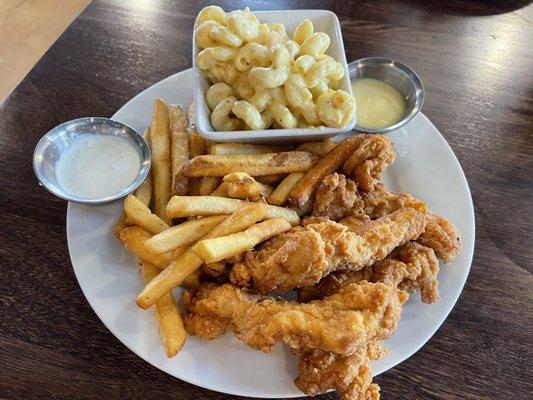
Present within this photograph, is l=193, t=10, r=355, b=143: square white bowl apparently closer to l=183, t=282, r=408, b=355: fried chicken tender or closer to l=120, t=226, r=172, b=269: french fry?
l=120, t=226, r=172, b=269: french fry

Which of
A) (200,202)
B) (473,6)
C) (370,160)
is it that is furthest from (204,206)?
Answer: (473,6)

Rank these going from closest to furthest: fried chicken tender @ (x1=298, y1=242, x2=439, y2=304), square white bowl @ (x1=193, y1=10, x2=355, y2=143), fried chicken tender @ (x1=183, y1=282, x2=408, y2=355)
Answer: fried chicken tender @ (x1=183, y1=282, x2=408, y2=355), fried chicken tender @ (x1=298, y1=242, x2=439, y2=304), square white bowl @ (x1=193, y1=10, x2=355, y2=143)

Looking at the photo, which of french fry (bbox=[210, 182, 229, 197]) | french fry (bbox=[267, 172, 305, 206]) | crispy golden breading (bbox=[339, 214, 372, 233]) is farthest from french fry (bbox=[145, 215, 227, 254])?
crispy golden breading (bbox=[339, 214, 372, 233])

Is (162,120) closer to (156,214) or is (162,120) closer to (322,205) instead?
(156,214)

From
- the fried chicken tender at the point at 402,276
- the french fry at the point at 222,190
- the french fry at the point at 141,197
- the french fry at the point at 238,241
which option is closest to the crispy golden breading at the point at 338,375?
the fried chicken tender at the point at 402,276

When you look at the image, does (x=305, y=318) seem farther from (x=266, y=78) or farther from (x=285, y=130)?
(x=266, y=78)

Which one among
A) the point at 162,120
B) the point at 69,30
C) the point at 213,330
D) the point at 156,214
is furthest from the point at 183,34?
the point at 213,330

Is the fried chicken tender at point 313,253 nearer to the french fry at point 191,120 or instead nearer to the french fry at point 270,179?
the french fry at point 270,179

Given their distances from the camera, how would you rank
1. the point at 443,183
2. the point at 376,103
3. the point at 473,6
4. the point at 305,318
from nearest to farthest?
the point at 305,318
the point at 443,183
the point at 376,103
the point at 473,6
